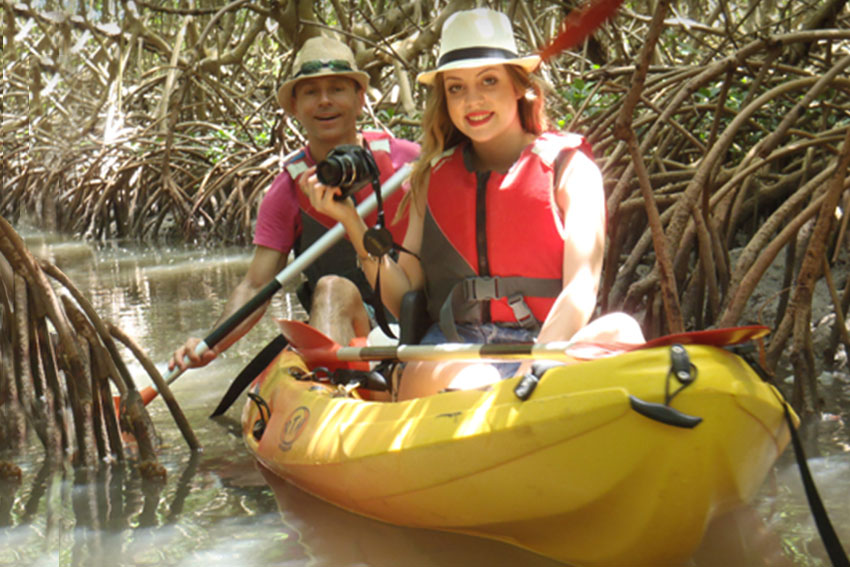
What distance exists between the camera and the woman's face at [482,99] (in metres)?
2.57

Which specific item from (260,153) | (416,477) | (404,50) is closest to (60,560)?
(416,477)

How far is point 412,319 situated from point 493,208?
348 mm

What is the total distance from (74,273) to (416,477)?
7089 mm

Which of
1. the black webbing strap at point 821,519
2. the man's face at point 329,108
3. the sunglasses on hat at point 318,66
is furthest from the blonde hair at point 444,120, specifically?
the black webbing strap at point 821,519

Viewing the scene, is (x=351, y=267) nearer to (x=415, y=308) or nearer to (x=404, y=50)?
(x=415, y=308)

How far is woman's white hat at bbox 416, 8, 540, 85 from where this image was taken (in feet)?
8.29

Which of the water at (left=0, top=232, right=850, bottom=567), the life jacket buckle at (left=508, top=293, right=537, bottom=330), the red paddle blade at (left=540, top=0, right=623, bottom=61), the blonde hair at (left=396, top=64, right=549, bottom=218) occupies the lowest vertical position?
the water at (left=0, top=232, right=850, bottom=567)

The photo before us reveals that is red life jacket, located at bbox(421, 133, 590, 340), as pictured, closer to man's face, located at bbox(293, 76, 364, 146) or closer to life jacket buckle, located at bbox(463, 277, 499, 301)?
life jacket buckle, located at bbox(463, 277, 499, 301)

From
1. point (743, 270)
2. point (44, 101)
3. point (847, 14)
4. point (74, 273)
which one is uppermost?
point (847, 14)

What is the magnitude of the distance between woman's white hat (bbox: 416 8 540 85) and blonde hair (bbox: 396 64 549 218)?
0.15ft

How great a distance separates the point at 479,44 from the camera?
254cm

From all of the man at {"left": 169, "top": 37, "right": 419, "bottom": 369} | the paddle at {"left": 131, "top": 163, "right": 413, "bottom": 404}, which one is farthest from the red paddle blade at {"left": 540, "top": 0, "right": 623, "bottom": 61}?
the man at {"left": 169, "top": 37, "right": 419, "bottom": 369}

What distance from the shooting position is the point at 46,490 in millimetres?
2912

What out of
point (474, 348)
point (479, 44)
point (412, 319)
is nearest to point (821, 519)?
point (474, 348)
